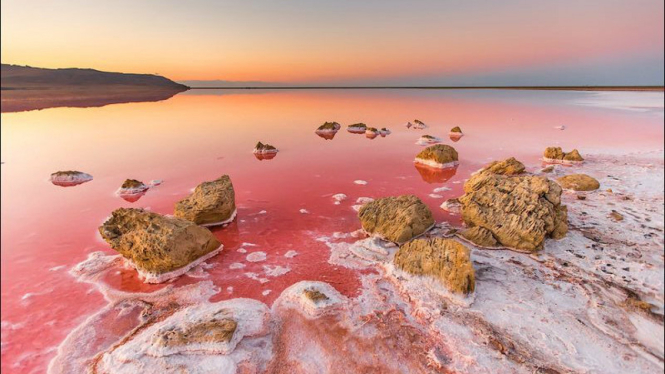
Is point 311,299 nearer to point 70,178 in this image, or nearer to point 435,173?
point 435,173

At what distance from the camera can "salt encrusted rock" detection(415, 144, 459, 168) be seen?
13930 mm

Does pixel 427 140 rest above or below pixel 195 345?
above

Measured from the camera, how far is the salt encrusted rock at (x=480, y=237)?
7.12 m

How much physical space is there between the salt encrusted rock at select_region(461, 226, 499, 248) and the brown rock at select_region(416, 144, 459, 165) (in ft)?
22.7

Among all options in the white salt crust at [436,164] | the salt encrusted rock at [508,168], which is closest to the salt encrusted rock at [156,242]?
the white salt crust at [436,164]

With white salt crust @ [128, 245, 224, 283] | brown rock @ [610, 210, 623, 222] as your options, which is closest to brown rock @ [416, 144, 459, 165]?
brown rock @ [610, 210, 623, 222]

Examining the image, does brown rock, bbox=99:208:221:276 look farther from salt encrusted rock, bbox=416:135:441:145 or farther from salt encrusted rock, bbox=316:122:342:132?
salt encrusted rock, bbox=316:122:342:132

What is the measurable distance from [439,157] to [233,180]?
915 centimetres

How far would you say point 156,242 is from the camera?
6.20 metres

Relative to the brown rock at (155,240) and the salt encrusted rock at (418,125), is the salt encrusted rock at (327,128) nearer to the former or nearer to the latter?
the salt encrusted rock at (418,125)

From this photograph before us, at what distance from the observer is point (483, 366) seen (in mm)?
4156

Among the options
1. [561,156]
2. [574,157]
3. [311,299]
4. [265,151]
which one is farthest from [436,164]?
[311,299]

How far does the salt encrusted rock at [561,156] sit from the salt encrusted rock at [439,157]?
14.3ft

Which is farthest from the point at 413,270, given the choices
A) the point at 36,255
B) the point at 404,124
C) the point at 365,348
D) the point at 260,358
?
the point at 404,124
